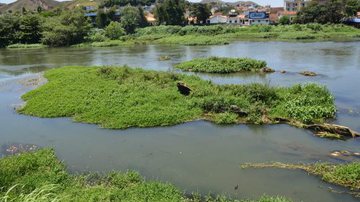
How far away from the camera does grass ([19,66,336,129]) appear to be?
1698 cm

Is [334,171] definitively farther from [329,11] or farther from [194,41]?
[329,11]

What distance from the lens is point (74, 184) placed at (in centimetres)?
1098

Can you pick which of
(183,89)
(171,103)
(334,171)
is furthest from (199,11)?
(334,171)

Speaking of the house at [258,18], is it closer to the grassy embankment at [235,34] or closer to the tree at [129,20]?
the grassy embankment at [235,34]

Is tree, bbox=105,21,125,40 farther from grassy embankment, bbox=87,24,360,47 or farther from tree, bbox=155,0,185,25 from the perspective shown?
tree, bbox=155,0,185,25

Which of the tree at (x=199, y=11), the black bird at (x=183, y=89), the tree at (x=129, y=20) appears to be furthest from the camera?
the tree at (x=199, y=11)

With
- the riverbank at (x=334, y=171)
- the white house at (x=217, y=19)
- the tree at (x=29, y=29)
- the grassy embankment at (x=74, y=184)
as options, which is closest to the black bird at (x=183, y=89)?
the riverbank at (x=334, y=171)

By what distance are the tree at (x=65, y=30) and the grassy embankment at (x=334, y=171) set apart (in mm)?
56577

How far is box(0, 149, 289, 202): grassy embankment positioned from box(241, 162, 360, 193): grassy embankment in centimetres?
245

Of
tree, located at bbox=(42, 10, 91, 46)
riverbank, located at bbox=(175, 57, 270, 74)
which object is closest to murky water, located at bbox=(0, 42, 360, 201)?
riverbank, located at bbox=(175, 57, 270, 74)

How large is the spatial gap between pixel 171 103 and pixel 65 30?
162ft

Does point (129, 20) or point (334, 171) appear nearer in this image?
point (334, 171)

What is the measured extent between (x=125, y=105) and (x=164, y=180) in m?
7.65

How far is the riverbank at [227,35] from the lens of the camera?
6106 cm
